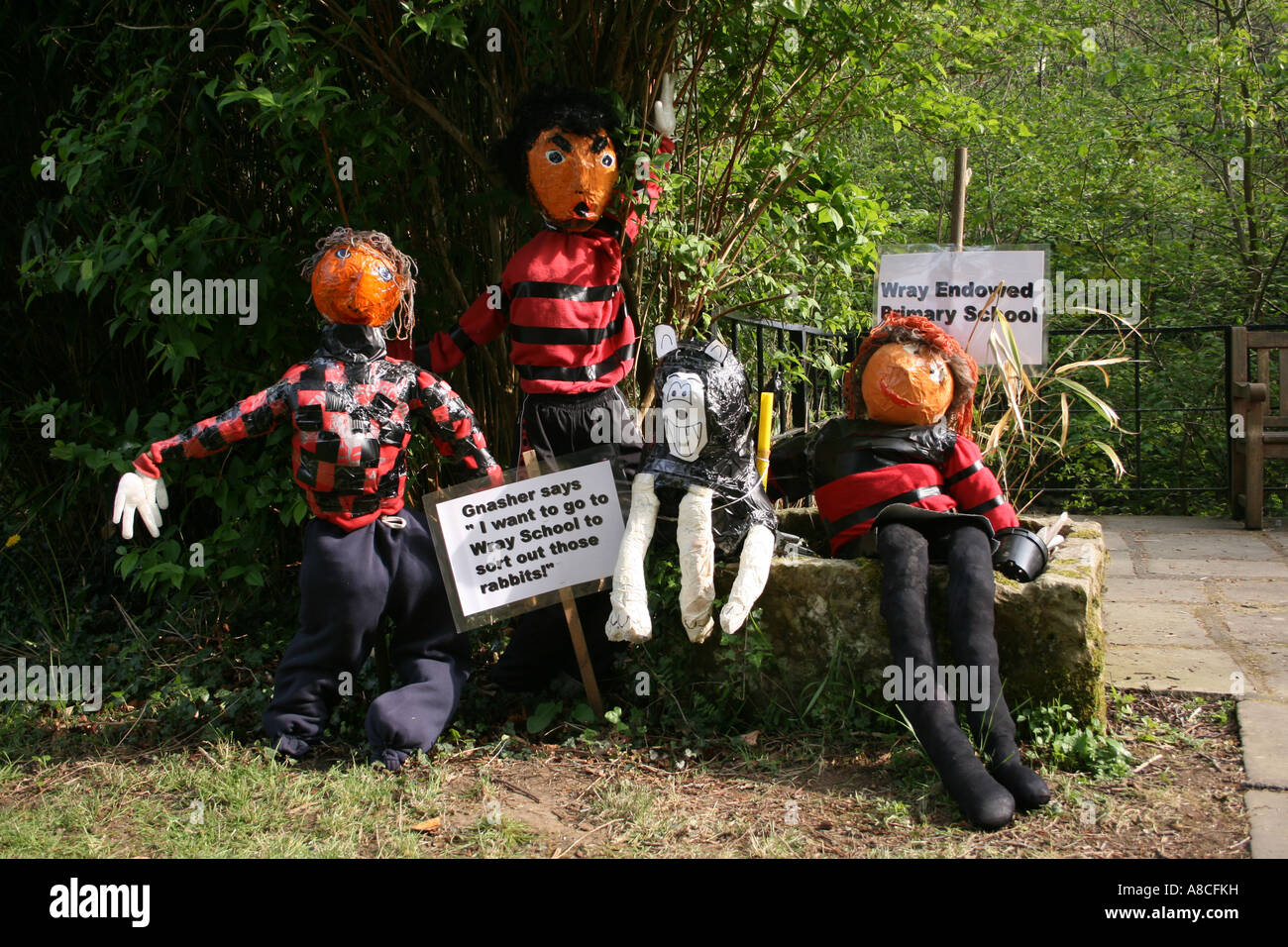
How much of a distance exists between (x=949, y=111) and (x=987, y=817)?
9.56ft

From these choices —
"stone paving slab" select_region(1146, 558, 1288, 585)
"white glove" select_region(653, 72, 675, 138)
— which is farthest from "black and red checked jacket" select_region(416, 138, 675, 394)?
"stone paving slab" select_region(1146, 558, 1288, 585)

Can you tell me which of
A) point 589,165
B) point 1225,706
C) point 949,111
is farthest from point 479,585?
point 949,111

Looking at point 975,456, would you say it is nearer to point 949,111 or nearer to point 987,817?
point 987,817

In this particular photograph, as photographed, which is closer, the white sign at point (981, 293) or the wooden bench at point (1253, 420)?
the white sign at point (981, 293)

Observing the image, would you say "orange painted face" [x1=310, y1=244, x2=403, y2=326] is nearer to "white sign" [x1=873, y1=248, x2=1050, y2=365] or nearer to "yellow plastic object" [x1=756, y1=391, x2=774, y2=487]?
"yellow plastic object" [x1=756, y1=391, x2=774, y2=487]

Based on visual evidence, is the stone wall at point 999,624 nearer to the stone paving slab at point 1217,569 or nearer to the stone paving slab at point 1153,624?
the stone paving slab at point 1153,624

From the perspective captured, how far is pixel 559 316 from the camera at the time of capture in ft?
11.4

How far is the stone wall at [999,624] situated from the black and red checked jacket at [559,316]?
84 centimetres

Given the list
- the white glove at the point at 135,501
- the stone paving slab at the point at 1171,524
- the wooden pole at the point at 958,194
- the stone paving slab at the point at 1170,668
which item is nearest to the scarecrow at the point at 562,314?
the white glove at the point at 135,501

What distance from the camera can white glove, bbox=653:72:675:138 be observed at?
12.3ft

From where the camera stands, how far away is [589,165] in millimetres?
3484

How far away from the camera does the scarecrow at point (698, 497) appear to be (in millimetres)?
3184

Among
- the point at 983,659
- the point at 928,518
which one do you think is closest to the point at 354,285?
the point at 928,518

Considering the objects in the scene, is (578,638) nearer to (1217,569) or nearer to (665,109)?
(665,109)
